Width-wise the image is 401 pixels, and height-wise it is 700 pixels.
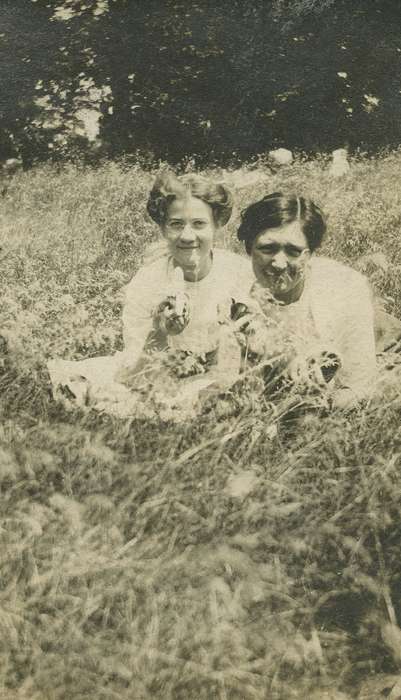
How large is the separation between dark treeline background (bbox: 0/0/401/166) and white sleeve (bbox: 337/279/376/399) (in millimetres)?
932

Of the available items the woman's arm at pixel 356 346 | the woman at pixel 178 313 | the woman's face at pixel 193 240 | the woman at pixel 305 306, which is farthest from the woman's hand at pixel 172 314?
the woman's arm at pixel 356 346

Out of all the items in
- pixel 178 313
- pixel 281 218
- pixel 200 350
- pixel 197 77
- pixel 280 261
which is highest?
pixel 197 77

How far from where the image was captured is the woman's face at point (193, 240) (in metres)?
3.56

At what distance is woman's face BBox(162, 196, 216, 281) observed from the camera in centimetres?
356

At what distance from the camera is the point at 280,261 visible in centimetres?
351

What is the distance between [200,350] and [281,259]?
0.60 m

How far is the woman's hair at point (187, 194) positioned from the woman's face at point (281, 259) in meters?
0.24

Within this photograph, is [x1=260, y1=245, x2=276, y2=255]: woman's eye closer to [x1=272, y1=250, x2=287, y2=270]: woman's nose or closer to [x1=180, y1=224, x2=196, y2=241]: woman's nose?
[x1=272, y1=250, x2=287, y2=270]: woman's nose

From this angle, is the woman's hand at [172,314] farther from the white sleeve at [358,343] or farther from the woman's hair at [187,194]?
the white sleeve at [358,343]

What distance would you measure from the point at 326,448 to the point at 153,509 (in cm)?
80

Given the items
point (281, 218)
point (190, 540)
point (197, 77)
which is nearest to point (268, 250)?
point (281, 218)

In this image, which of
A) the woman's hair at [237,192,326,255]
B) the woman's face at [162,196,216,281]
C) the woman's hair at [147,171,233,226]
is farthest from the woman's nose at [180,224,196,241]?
the woman's hair at [237,192,326,255]

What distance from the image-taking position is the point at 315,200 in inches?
145

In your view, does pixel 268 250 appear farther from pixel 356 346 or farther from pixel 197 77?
pixel 197 77
